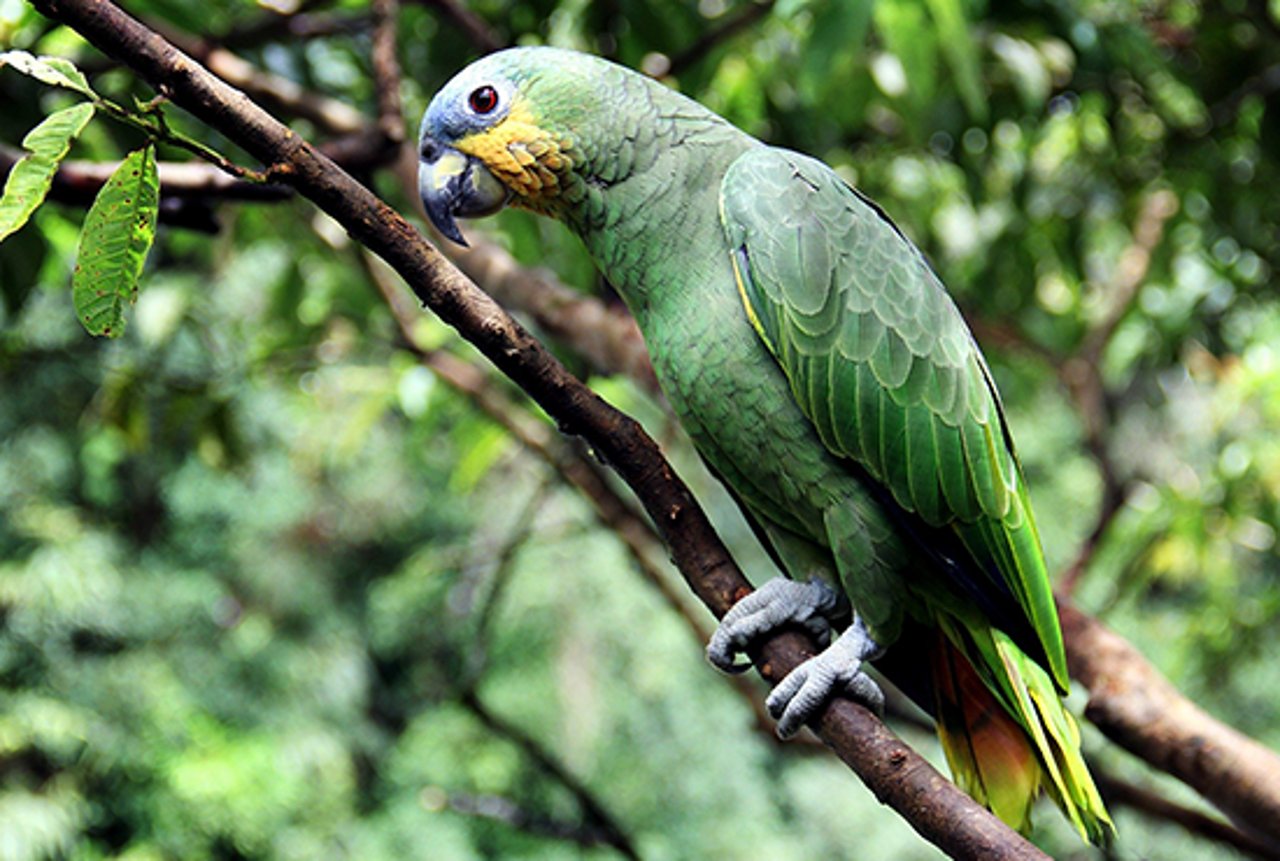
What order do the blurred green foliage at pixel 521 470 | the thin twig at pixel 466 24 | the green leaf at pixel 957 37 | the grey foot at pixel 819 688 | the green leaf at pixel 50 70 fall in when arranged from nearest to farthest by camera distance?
the green leaf at pixel 50 70 → the grey foot at pixel 819 688 → the green leaf at pixel 957 37 → the thin twig at pixel 466 24 → the blurred green foliage at pixel 521 470

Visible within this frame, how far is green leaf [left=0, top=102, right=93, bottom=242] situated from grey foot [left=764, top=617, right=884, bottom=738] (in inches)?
24.7

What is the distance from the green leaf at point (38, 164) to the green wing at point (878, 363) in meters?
0.51

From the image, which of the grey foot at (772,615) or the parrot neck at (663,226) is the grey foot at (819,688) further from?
the parrot neck at (663,226)

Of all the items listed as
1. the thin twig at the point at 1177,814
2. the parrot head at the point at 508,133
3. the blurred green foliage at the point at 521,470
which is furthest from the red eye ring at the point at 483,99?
the thin twig at the point at 1177,814

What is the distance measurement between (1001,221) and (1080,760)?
128 centimetres

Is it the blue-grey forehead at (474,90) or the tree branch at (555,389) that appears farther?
the blue-grey forehead at (474,90)

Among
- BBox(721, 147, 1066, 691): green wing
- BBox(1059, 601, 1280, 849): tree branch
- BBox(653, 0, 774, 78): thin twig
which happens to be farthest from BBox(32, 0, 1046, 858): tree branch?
BBox(653, 0, 774, 78): thin twig

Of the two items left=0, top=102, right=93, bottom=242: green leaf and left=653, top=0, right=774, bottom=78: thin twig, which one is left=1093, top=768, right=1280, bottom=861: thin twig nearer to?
left=653, top=0, right=774, bottom=78: thin twig

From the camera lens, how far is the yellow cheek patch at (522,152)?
0.99 metres

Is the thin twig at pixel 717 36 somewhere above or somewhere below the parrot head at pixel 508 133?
above

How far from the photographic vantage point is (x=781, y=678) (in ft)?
3.12

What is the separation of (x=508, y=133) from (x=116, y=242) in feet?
1.32

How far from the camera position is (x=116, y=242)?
67 centimetres

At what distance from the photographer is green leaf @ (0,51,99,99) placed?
0.61 m
